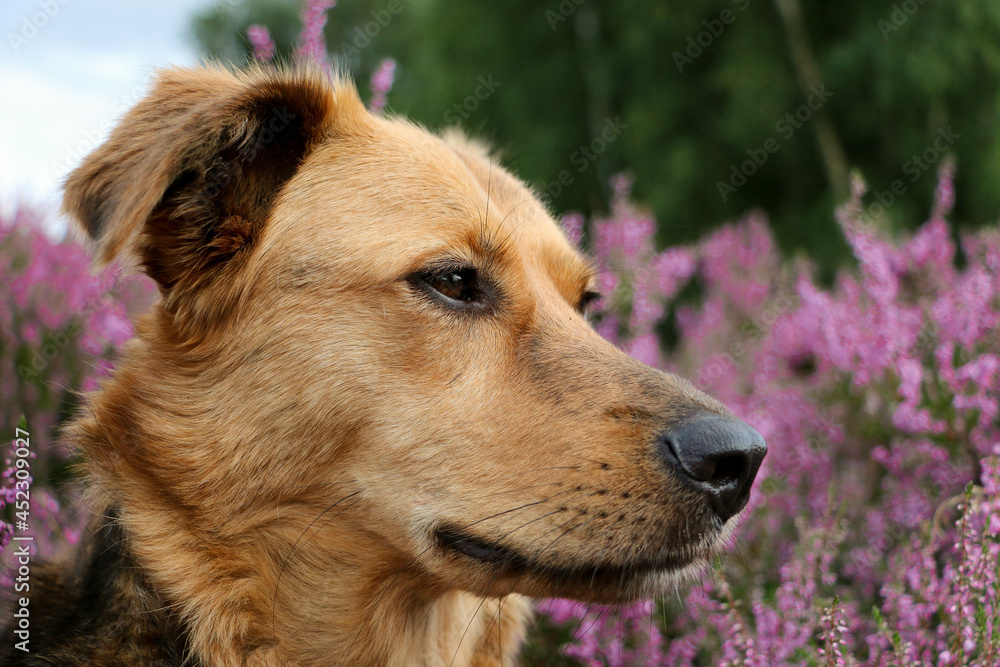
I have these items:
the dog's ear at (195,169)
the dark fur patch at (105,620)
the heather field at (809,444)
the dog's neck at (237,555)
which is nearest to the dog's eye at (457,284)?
the dog's ear at (195,169)

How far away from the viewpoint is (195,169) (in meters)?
2.18

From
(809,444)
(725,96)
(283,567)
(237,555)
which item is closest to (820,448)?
(809,444)

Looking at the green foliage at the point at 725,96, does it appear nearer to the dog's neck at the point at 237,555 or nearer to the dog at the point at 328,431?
the dog at the point at 328,431

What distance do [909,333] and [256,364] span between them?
11.3 ft

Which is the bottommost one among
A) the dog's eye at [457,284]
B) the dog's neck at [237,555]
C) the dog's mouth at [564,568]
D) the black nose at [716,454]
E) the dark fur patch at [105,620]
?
the dark fur patch at [105,620]

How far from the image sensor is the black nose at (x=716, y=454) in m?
1.93

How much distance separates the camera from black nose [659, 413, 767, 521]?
193 cm

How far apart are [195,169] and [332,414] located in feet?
2.64

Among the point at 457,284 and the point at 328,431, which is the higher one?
the point at 457,284

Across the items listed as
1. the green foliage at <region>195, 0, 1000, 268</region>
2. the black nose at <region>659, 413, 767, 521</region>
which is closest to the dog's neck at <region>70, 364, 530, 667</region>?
the black nose at <region>659, 413, 767, 521</region>

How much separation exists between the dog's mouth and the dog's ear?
1.08 m

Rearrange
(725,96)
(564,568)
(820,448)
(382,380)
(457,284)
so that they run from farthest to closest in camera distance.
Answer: (725,96) → (820,448) → (457,284) → (382,380) → (564,568)

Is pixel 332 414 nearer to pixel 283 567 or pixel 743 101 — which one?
pixel 283 567

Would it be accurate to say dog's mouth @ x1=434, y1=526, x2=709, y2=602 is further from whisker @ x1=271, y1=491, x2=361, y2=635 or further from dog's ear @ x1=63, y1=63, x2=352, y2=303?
dog's ear @ x1=63, y1=63, x2=352, y2=303
